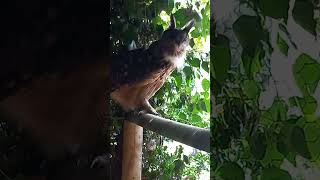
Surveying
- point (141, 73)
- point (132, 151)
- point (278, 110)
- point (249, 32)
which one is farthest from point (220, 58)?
point (132, 151)

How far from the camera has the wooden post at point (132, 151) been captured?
4.73ft

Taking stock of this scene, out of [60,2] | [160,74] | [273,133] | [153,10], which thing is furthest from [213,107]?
[60,2]

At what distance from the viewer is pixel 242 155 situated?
103 centimetres

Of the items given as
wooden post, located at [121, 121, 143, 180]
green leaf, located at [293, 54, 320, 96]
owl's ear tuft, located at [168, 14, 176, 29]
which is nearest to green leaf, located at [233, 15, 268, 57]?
green leaf, located at [293, 54, 320, 96]

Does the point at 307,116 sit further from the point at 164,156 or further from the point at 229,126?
the point at 164,156

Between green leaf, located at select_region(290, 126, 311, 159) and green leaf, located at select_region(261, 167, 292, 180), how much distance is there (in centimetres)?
6

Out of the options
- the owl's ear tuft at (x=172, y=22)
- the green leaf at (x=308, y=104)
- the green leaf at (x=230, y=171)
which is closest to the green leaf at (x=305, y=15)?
the green leaf at (x=308, y=104)

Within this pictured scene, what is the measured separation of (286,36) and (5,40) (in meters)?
0.83

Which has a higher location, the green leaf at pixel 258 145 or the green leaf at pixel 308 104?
the green leaf at pixel 308 104

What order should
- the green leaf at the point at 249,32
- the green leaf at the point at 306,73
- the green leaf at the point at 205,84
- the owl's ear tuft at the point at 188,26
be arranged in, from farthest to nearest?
the owl's ear tuft at the point at 188,26 → the green leaf at the point at 205,84 → the green leaf at the point at 249,32 → the green leaf at the point at 306,73

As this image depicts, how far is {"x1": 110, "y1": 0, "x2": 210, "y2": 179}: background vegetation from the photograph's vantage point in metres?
1.24

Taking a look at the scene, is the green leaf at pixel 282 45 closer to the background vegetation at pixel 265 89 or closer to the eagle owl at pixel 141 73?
the background vegetation at pixel 265 89

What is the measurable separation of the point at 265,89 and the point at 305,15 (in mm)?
191

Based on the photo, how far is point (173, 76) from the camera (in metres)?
1.38
